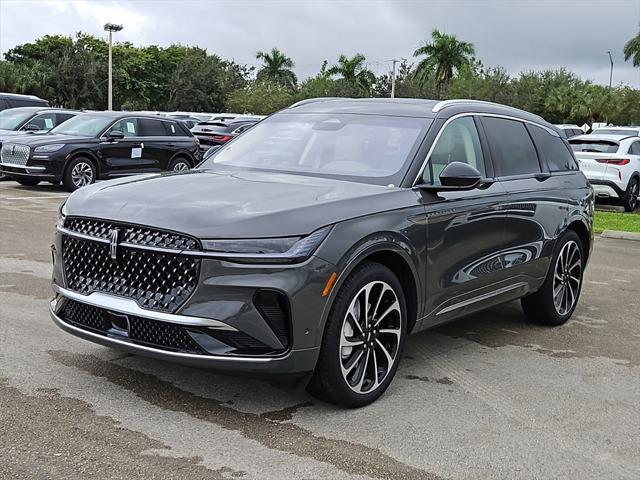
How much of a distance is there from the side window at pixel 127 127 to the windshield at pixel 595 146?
9538 mm

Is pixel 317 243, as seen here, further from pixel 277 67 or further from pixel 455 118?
pixel 277 67

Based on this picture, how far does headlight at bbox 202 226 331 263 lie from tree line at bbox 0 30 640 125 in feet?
184

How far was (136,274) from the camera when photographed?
4.30 metres

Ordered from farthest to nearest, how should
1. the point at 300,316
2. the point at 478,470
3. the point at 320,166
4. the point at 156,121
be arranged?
the point at 156,121 < the point at 320,166 < the point at 300,316 < the point at 478,470

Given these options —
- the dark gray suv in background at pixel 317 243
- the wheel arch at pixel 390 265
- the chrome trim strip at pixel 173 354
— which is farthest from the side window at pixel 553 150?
the chrome trim strip at pixel 173 354

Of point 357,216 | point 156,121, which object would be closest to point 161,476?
point 357,216

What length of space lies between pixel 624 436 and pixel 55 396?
313cm

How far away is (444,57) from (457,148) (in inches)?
2531

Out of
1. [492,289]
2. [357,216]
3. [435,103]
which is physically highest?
[435,103]

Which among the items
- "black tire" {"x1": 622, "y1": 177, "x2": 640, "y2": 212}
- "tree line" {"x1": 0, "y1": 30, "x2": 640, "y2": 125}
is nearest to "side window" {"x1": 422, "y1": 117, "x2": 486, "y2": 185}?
"black tire" {"x1": 622, "y1": 177, "x2": 640, "y2": 212}

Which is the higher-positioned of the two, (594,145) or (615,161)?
(594,145)

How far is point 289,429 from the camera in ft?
14.0

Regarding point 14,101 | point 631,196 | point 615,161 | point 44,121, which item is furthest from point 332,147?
point 14,101

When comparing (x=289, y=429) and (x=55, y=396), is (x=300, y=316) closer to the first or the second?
(x=289, y=429)
